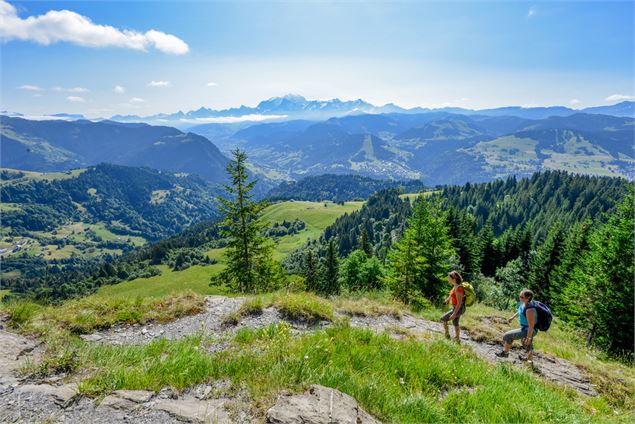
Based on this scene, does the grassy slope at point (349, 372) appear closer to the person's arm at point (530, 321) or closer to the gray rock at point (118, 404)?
the gray rock at point (118, 404)

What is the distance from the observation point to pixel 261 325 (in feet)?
33.2

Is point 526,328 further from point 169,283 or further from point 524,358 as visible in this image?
point 169,283

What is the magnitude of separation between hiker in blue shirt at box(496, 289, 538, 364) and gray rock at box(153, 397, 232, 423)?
961 centimetres

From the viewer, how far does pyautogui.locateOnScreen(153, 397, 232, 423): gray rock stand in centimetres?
490

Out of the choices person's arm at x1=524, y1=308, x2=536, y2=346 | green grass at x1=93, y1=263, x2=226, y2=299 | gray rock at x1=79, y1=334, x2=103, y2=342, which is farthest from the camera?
green grass at x1=93, y1=263, x2=226, y2=299

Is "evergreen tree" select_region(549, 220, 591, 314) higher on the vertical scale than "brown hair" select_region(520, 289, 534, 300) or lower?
lower

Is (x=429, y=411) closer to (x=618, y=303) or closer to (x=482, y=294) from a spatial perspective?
(x=618, y=303)

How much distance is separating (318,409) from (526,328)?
29.1 ft

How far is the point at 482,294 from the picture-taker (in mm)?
43656

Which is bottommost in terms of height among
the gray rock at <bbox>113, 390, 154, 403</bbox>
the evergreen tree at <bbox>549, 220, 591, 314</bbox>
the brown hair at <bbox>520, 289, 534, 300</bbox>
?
the evergreen tree at <bbox>549, 220, 591, 314</bbox>

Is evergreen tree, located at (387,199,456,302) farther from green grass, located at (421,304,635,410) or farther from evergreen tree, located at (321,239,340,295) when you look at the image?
evergreen tree, located at (321,239,340,295)

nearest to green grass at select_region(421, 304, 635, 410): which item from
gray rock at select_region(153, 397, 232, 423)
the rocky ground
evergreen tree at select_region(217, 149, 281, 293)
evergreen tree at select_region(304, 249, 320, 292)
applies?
the rocky ground

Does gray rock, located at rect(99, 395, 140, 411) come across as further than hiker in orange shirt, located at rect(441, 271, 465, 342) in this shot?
No

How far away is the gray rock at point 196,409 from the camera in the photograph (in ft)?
16.1
